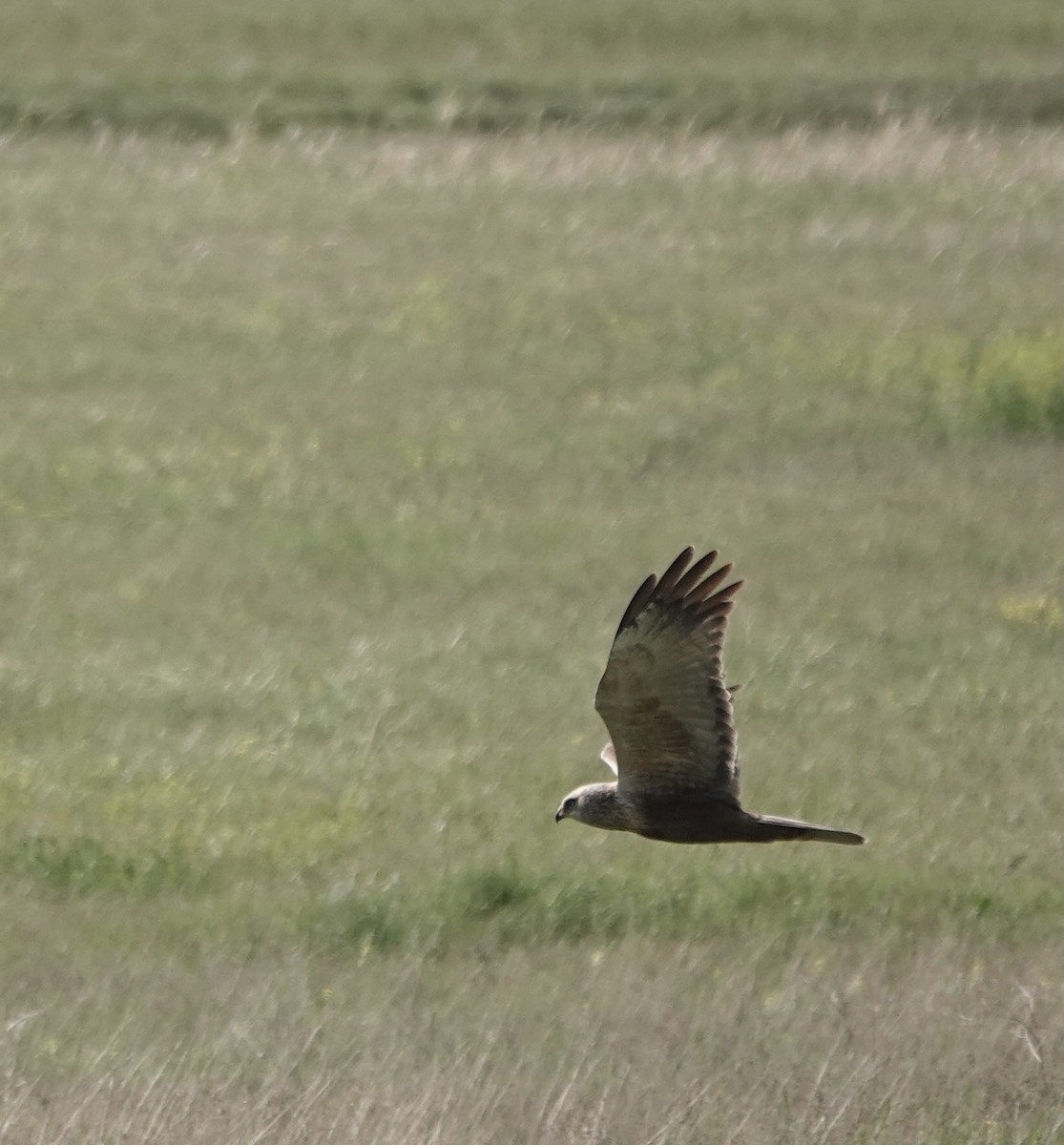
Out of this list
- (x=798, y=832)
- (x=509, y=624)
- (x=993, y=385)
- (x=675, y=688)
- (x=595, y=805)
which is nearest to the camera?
(x=675, y=688)

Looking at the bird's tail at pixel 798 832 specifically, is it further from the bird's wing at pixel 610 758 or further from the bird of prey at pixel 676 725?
the bird's wing at pixel 610 758

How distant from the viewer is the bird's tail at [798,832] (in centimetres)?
604

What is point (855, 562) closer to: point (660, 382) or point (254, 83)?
point (660, 382)

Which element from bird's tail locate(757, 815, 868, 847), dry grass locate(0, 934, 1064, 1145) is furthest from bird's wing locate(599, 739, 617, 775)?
dry grass locate(0, 934, 1064, 1145)

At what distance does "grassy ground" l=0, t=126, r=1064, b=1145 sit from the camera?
744cm

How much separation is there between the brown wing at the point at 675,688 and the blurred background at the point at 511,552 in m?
0.94

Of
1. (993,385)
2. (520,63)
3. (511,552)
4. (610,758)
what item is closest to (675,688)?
(610,758)

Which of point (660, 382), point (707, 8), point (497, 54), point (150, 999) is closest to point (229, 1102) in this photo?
point (150, 999)

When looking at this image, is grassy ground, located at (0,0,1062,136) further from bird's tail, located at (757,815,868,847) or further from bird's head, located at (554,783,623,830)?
bird's tail, located at (757,815,868,847)

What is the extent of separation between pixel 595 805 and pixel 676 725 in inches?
19.7

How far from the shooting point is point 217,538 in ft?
47.2

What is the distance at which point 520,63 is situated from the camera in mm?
24516

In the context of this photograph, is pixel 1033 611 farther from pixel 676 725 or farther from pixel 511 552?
pixel 676 725

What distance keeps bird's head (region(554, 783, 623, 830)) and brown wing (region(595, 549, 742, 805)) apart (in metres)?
0.15
